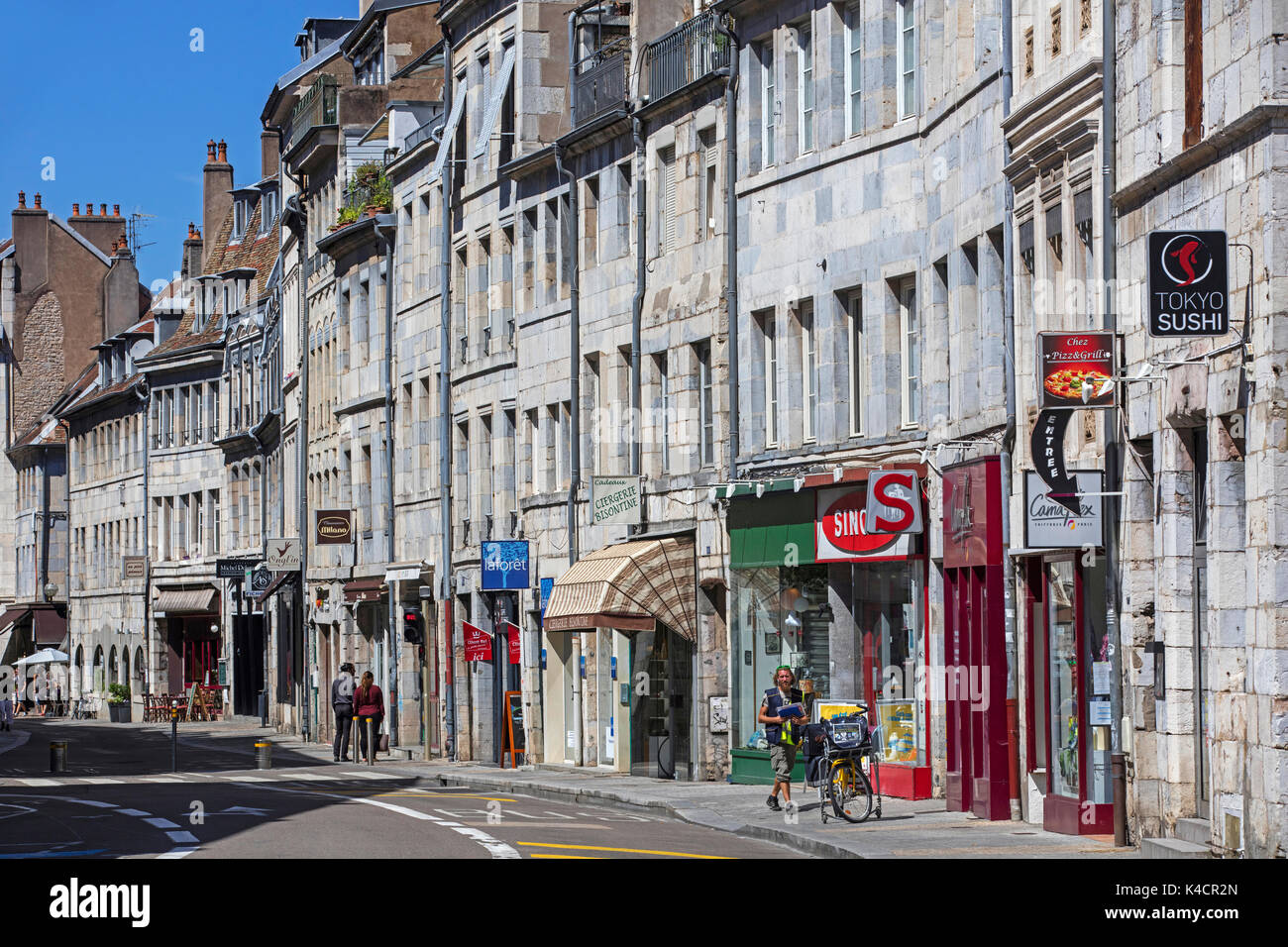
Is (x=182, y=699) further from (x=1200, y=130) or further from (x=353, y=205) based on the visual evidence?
(x=1200, y=130)

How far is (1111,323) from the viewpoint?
2059 centimetres

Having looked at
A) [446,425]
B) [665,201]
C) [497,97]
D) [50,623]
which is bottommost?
[50,623]

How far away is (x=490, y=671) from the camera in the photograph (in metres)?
43.5

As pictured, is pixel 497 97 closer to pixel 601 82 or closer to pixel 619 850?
pixel 601 82

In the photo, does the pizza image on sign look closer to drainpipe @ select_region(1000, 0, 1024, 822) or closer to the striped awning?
drainpipe @ select_region(1000, 0, 1024, 822)

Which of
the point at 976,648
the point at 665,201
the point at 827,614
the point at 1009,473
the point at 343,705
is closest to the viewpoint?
the point at 1009,473

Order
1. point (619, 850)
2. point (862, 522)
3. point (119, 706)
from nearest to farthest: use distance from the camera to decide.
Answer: point (619, 850)
point (862, 522)
point (119, 706)

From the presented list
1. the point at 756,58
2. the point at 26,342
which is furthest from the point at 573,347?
the point at 26,342

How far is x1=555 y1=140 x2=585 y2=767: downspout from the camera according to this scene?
38500 mm

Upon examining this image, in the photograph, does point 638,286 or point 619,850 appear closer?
point 619,850

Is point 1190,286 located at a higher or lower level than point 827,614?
higher

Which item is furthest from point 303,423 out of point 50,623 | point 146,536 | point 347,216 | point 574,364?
point 50,623

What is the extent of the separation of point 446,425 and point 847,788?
23.7 meters

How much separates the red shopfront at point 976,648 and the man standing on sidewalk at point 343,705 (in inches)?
731
